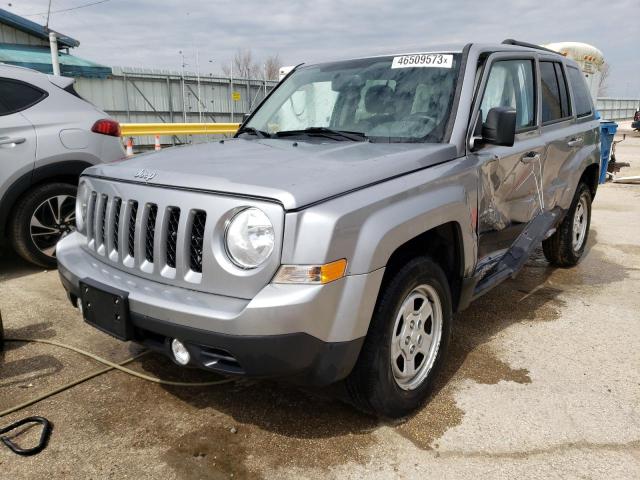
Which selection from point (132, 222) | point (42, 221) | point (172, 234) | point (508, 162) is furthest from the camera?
point (42, 221)

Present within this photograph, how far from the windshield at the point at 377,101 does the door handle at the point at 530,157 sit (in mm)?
829

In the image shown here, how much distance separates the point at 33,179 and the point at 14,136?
384 millimetres

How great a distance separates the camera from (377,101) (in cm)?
324

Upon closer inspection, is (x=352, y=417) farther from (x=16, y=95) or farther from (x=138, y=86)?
(x=138, y=86)

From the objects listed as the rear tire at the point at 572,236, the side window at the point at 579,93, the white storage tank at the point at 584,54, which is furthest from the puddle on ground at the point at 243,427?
the white storage tank at the point at 584,54

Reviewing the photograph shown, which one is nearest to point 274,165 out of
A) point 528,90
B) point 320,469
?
point 320,469

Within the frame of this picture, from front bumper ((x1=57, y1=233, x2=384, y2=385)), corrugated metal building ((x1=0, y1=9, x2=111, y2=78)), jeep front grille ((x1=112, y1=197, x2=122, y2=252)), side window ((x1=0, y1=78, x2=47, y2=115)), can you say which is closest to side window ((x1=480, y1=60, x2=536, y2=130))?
front bumper ((x1=57, y1=233, x2=384, y2=385))

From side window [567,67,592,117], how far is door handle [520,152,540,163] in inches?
50.0

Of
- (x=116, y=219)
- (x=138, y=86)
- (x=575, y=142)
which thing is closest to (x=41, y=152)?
(x=116, y=219)

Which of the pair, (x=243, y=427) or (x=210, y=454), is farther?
Answer: (x=243, y=427)

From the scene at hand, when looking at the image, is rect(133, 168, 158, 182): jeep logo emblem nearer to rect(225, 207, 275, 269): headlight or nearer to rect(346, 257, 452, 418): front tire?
rect(225, 207, 275, 269): headlight

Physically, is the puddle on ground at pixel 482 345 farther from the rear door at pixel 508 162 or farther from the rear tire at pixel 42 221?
the rear tire at pixel 42 221

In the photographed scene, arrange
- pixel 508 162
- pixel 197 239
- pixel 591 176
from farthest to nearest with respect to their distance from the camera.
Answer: pixel 591 176
pixel 508 162
pixel 197 239

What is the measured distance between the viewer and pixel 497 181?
3.26 m
